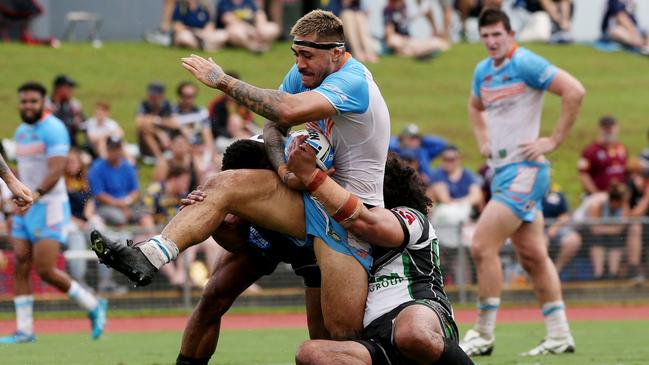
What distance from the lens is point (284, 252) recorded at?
8414 mm

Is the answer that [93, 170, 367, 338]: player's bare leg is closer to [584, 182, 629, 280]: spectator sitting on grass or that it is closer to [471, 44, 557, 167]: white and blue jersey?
A: [471, 44, 557, 167]: white and blue jersey

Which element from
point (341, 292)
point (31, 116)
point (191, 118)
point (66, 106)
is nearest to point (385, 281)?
point (341, 292)

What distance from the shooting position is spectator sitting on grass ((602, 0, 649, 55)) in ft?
99.5

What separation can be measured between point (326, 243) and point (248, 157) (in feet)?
2.89

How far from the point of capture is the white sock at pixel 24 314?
12.6 meters

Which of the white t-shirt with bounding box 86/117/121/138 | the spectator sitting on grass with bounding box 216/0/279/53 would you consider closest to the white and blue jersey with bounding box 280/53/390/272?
the white t-shirt with bounding box 86/117/121/138

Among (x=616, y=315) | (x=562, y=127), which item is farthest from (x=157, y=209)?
(x=562, y=127)

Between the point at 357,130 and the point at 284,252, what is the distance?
106 centimetres

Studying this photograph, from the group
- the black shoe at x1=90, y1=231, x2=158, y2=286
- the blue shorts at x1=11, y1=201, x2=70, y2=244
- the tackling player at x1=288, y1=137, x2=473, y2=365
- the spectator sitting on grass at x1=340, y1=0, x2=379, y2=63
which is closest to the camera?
the black shoe at x1=90, y1=231, x2=158, y2=286

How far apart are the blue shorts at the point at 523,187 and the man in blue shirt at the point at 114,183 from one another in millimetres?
7531

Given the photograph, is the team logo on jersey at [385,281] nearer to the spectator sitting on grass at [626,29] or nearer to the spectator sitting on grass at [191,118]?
the spectator sitting on grass at [191,118]

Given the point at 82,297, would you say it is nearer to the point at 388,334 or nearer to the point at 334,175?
the point at 334,175

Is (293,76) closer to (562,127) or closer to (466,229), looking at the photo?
(562,127)

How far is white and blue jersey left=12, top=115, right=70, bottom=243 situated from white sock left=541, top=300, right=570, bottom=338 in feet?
17.3
